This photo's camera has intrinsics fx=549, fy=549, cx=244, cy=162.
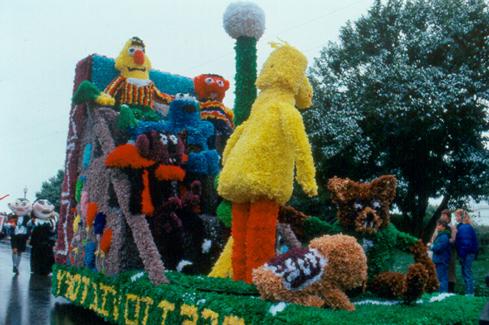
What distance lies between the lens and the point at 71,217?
7.70 meters

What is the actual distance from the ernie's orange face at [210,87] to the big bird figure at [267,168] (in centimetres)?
286

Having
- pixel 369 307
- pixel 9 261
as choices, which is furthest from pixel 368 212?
pixel 9 261

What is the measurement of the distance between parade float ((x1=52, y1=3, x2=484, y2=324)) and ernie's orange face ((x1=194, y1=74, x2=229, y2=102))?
0.02 m

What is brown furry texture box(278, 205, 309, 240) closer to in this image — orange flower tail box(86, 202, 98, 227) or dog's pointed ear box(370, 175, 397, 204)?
dog's pointed ear box(370, 175, 397, 204)

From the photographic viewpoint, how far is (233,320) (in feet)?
11.6

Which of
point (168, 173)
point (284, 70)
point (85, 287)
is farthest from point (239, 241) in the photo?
point (85, 287)

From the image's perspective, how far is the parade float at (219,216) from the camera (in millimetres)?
3666

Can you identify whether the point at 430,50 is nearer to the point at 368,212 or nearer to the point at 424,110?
the point at 424,110

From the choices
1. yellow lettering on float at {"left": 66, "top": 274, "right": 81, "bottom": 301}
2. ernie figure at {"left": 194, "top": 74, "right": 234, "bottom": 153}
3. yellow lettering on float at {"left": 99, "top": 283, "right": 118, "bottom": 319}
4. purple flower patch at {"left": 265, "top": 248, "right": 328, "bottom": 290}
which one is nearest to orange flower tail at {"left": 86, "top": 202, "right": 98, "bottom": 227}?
yellow lettering on float at {"left": 66, "top": 274, "right": 81, "bottom": 301}

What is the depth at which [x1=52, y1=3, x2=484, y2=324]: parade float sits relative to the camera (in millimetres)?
3666

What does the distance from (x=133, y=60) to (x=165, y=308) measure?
402 cm

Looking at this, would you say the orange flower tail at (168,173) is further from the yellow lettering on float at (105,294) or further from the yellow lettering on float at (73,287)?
the yellow lettering on float at (73,287)

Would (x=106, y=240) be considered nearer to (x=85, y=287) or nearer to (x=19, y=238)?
(x=85, y=287)

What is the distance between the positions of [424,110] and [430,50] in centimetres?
205
